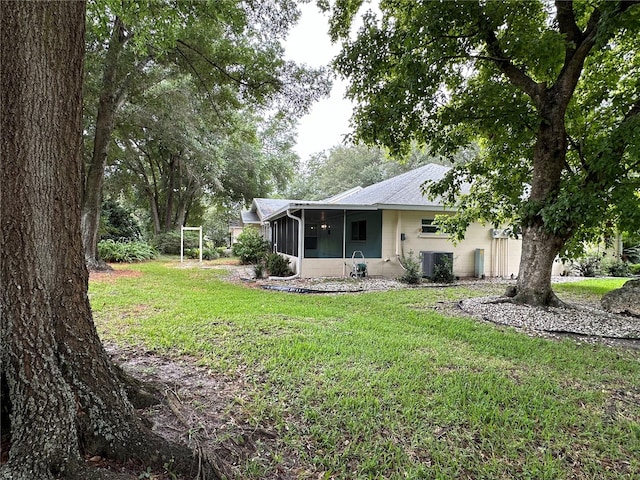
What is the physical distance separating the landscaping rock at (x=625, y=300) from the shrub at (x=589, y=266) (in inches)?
266

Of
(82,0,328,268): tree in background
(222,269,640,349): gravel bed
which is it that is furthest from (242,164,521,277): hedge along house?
(82,0,328,268): tree in background

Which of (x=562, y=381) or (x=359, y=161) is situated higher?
(x=359, y=161)

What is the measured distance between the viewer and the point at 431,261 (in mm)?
10305

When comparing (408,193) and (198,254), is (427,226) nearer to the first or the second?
(408,193)

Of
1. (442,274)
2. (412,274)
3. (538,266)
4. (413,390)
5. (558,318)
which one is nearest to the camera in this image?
(413,390)

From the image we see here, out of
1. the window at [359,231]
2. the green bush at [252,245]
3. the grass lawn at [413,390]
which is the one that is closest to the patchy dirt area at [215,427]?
the grass lawn at [413,390]

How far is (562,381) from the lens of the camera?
3170 millimetres

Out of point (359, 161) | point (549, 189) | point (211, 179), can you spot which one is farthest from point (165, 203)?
point (549, 189)

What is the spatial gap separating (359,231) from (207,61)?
6414 millimetres

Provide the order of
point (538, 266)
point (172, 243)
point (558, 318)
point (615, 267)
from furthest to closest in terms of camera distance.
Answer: point (172, 243) → point (615, 267) → point (538, 266) → point (558, 318)

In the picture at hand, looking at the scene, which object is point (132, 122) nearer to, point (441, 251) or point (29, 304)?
point (441, 251)

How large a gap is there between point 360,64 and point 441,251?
22.0 feet

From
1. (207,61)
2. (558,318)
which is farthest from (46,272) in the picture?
(207,61)

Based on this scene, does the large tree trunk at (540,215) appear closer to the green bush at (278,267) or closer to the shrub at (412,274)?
the shrub at (412,274)
